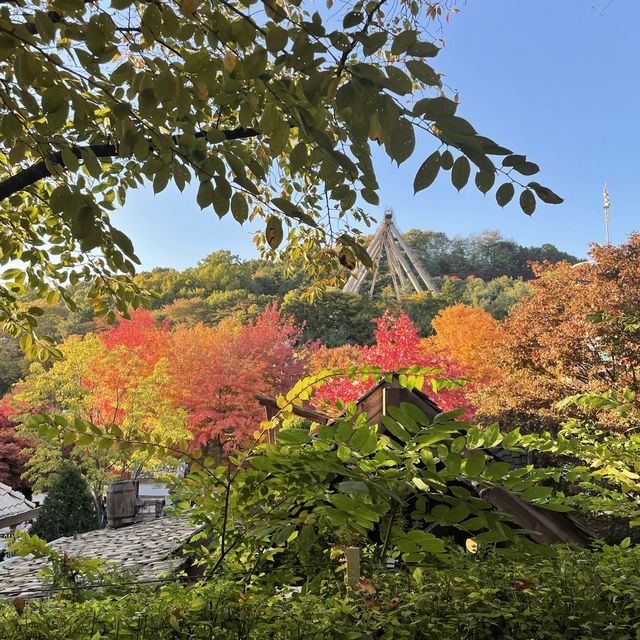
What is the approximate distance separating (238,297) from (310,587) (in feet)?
124

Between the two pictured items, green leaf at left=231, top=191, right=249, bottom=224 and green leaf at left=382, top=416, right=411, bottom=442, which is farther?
green leaf at left=382, top=416, right=411, bottom=442

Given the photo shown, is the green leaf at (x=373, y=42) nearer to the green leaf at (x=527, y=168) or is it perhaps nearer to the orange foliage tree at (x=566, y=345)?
the green leaf at (x=527, y=168)

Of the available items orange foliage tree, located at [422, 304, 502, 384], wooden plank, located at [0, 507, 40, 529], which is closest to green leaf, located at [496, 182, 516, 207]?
wooden plank, located at [0, 507, 40, 529]

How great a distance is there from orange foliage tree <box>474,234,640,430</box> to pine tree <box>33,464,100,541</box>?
8.67 metres

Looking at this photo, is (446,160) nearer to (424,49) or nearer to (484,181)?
(484,181)

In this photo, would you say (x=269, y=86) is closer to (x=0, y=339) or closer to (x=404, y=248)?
(x=0, y=339)

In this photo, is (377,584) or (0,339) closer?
(377,584)

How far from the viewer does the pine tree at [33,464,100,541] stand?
11.5 meters

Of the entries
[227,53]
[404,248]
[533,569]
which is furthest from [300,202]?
[404,248]

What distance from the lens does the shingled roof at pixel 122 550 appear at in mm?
6198

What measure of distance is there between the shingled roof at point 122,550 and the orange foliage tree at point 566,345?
6965 millimetres

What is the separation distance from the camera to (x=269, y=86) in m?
1.33

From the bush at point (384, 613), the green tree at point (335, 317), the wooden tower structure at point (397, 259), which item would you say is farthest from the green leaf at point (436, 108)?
the wooden tower structure at point (397, 259)

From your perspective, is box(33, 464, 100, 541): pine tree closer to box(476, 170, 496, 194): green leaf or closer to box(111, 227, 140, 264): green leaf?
box(111, 227, 140, 264): green leaf
